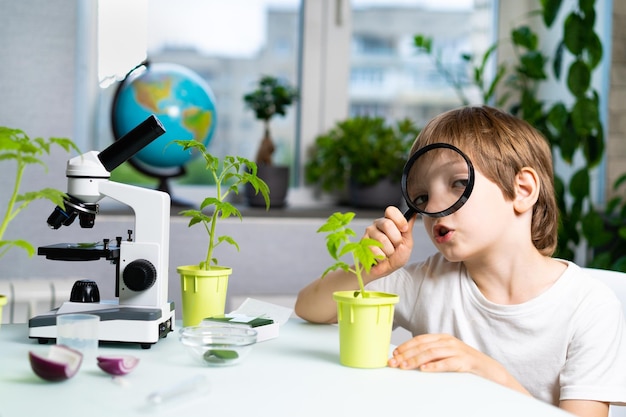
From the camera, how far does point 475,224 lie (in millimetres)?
1281

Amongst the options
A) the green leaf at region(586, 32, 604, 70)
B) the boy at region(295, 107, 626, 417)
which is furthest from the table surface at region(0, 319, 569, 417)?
the green leaf at region(586, 32, 604, 70)

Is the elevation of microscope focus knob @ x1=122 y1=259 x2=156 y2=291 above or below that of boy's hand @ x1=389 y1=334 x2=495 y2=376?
above

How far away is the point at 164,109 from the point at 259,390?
1669 millimetres

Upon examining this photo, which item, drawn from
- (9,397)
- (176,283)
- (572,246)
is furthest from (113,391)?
(572,246)

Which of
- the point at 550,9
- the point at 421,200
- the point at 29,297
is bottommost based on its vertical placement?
the point at 29,297

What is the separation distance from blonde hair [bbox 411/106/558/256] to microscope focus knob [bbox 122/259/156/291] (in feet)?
1.83

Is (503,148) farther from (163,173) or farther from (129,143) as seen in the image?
(163,173)

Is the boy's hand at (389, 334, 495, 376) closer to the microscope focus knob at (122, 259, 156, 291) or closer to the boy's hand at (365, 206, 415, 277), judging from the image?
the boy's hand at (365, 206, 415, 277)

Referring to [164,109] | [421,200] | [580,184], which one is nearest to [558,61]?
→ [580,184]

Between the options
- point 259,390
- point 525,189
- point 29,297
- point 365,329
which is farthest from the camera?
point 29,297

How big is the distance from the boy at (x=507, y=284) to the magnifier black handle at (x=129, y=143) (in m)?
0.39

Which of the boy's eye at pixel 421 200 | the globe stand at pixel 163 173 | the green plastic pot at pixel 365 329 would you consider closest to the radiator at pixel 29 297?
the globe stand at pixel 163 173

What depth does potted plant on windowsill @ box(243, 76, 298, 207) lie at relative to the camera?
2.61 m

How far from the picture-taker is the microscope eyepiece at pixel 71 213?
1133 mm
